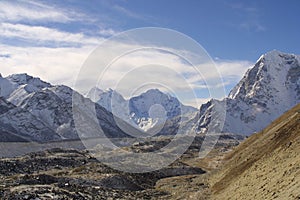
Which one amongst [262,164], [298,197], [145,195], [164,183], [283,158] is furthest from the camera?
[164,183]

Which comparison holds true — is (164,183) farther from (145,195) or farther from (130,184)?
(145,195)

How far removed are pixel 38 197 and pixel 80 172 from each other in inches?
1625

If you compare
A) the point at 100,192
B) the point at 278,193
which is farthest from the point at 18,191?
the point at 278,193

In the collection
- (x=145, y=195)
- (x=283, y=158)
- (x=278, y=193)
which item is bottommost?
(x=145, y=195)

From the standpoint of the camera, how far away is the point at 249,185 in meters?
48.9

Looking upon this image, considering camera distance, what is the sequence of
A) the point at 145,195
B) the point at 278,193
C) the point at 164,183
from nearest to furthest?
the point at 278,193
the point at 145,195
the point at 164,183

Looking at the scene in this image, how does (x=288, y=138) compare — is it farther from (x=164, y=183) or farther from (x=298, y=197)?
(x=164, y=183)

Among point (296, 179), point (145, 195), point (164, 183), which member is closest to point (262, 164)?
point (296, 179)

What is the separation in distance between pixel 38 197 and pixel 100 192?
690 inches

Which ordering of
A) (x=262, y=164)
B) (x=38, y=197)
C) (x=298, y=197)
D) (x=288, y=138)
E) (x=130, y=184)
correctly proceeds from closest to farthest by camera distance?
(x=298, y=197) → (x=38, y=197) → (x=262, y=164) → (x=288, y=138) → (x=130, y=184)

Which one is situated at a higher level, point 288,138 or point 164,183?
point 288,138

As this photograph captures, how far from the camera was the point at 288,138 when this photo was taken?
59.0m

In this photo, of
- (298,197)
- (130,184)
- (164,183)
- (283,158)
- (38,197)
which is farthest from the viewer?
(164,183)

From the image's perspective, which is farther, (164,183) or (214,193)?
(164,183)
